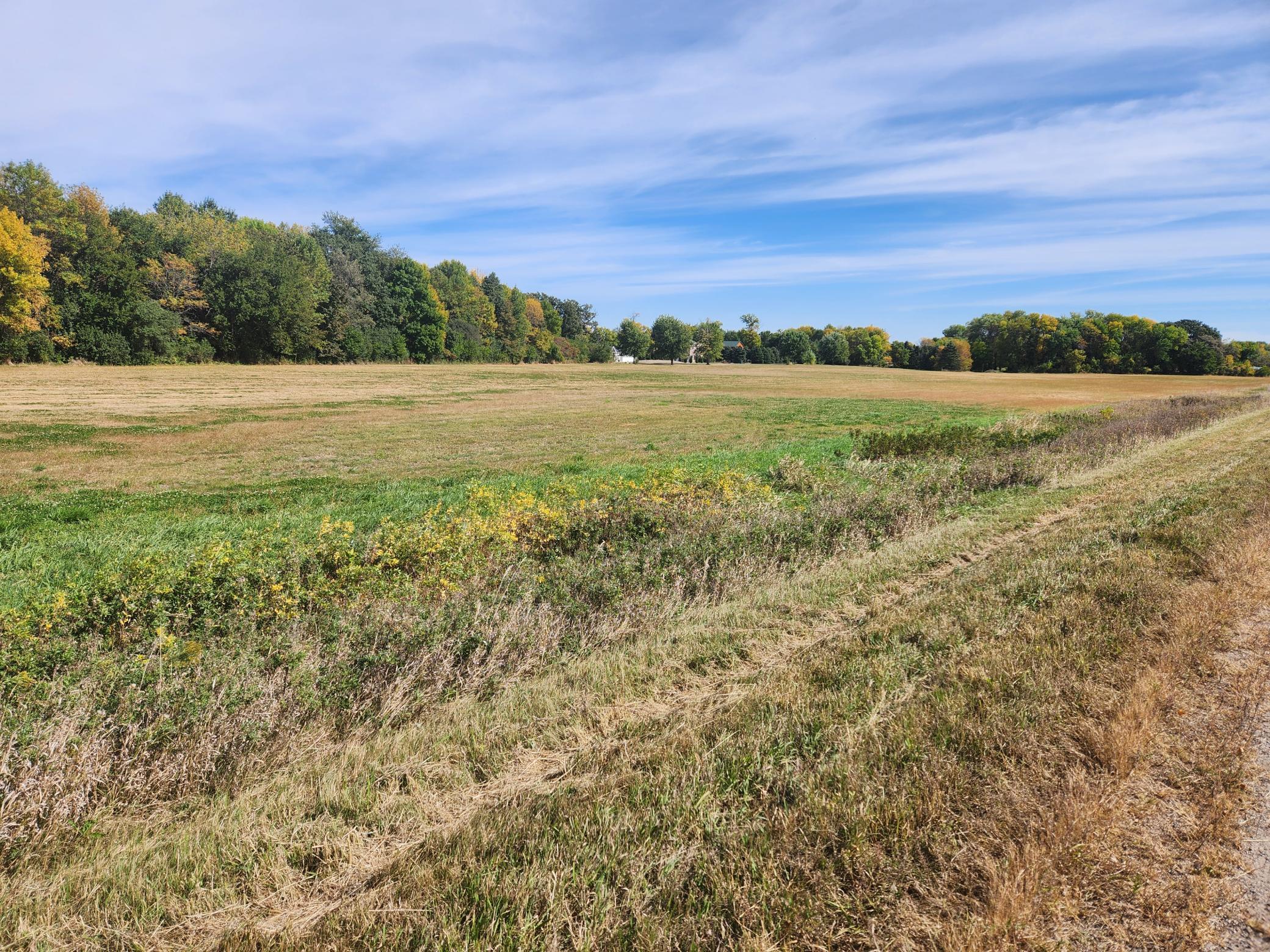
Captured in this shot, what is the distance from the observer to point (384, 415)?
→ 110 ft

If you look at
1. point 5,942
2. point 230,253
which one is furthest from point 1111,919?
point 230,253

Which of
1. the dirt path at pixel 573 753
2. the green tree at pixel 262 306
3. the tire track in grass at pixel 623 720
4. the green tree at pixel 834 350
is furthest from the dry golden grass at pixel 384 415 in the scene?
→ the green tree at pixel 834 350

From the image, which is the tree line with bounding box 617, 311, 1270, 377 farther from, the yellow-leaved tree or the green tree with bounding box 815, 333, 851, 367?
the yellow-leaved tree

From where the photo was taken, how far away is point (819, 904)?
269 centimetres

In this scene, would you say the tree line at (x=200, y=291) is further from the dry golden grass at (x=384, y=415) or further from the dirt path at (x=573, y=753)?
the dirt path at (x=573, y=753)

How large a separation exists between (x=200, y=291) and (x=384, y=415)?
55785 mm

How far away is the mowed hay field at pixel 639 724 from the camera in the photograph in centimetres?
276

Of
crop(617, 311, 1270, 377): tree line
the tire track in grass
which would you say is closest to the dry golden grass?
the tire track in grass

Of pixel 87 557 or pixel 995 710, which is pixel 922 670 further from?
pixel 87 557

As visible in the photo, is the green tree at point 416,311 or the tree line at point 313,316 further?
the green tree at point 416,311

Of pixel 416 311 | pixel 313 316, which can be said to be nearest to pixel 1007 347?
pixel 416 311

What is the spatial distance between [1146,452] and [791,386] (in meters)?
51.8

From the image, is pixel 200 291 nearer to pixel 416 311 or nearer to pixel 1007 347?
pixel 416 311

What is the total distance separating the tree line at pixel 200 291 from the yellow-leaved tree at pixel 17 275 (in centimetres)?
10
